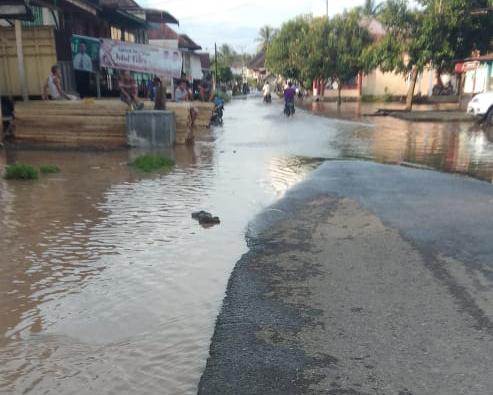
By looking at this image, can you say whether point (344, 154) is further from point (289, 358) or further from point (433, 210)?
point (289, 358)

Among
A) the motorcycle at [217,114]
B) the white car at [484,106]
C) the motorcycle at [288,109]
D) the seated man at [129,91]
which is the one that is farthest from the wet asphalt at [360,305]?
the motorcycle at [288,109]

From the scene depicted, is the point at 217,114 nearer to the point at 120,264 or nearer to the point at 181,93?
the point at 181,93

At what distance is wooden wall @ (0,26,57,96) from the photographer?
13641mm

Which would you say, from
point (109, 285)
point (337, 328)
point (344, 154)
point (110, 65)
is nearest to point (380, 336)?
point (337, 328)

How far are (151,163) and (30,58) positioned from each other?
6.28m

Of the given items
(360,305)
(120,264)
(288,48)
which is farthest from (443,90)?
(360,305)

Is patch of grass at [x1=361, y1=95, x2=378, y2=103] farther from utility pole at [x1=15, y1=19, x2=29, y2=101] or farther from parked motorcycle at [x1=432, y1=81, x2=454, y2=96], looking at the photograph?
utility pole at [x1=15, y1=19, x2=29, y2=101]

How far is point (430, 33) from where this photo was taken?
26344mm

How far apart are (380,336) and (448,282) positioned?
122 cm

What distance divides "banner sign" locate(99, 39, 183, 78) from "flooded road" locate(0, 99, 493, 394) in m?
4.92

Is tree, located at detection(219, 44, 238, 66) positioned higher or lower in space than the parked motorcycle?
higher

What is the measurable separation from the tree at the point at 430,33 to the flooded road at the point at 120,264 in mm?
17288

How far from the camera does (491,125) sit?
19828 mm

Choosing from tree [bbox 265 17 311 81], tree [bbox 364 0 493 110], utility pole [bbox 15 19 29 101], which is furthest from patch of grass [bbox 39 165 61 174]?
tree [bbox 265 17 311 81]
